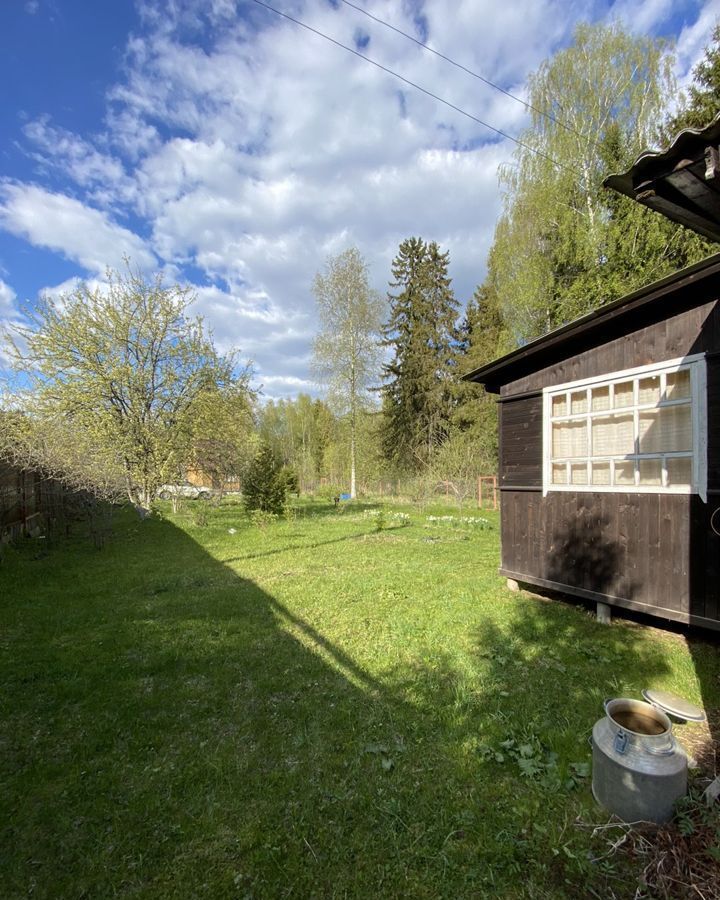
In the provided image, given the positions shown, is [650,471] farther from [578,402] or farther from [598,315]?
[598,315]

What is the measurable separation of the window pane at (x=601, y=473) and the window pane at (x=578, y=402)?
604 mm

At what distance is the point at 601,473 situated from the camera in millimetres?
4441

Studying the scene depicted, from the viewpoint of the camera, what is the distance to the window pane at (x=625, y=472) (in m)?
4.16

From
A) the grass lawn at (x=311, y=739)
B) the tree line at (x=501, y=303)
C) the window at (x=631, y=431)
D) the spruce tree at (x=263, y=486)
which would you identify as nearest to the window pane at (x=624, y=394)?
the window at (x=631, y=431)

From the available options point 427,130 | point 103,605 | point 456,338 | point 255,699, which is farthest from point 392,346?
point 255,699

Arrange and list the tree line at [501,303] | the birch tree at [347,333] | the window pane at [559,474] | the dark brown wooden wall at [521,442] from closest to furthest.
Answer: the window pane at [559,474] → the dark brown wooden wall at [521,442] → the tree line at [501,303] → the birch tree at [347,333]

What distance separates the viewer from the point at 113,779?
2.27m

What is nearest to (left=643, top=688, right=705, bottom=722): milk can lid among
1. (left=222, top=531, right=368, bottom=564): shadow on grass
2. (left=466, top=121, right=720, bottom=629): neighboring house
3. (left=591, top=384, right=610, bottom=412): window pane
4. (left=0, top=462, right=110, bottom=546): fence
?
(left=466, top=121, right=720, bottom=629): neighboring house

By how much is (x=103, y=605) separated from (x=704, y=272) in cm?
674

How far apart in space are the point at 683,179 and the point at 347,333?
1988 cm

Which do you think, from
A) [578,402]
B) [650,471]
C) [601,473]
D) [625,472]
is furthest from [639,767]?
[578,402]

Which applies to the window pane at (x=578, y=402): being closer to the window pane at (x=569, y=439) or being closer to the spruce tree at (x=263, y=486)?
the window pane at (x=569, y=439)

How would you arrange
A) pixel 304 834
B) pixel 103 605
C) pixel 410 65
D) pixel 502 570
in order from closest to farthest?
pixel 304 834 < pixel 410 65 < pixel 103 605 < pixel 502 570

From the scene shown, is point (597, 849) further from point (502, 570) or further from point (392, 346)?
point (392, 346)
